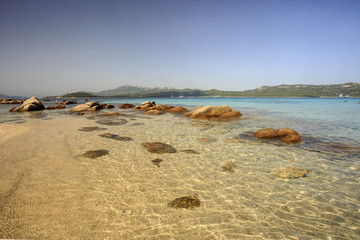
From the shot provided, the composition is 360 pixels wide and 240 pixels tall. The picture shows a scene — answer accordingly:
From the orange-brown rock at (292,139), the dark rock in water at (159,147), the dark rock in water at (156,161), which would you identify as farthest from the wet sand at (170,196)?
the orange-brown rock at (292,139)

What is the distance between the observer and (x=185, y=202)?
11.1 ft

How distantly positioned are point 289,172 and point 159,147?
465cm

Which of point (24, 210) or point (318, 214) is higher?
point (24, 210)

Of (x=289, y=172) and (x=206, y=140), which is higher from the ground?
(x=206, y=140)

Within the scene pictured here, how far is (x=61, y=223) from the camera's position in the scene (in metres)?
2.70

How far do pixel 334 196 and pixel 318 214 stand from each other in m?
0.98

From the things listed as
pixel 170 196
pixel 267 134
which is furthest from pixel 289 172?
pixel 267 134

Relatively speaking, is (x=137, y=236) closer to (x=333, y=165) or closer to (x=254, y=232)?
(x=254, y=232)

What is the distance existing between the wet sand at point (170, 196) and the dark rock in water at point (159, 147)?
17.8 inches

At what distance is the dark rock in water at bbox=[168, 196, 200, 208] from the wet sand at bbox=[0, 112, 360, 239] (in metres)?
0.12

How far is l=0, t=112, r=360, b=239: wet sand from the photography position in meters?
2.64

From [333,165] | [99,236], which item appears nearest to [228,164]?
[333,165]

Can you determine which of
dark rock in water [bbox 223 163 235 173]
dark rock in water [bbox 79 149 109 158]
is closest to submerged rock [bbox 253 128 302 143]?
dark rock in water [bbox 223 163 235 173]

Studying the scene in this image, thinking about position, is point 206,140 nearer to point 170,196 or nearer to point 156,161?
point 156,161
